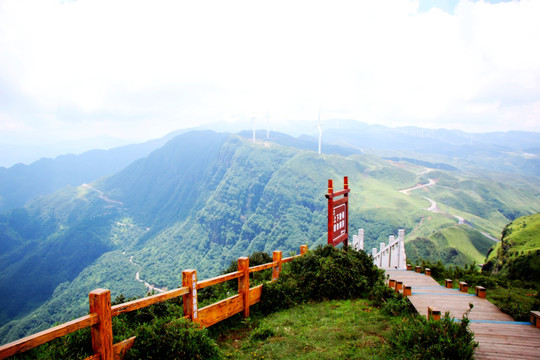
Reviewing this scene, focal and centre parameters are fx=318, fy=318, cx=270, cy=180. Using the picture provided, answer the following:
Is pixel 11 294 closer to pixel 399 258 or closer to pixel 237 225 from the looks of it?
pixel 237 225

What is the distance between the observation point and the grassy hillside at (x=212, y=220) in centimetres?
8531

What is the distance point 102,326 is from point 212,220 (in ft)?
434

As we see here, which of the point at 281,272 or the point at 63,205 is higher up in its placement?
the point at 281,272

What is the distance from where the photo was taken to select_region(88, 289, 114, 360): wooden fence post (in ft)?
12.3

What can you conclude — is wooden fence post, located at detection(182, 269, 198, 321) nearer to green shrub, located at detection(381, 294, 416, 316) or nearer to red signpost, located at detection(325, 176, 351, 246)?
green shrub, located at detection(381, 294, 416, 316)

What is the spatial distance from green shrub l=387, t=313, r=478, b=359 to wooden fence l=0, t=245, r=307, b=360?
9.66ft

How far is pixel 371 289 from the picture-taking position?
8.18 meters

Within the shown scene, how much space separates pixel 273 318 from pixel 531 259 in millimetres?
12023

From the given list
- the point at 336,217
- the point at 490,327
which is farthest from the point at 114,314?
the point at 336,217

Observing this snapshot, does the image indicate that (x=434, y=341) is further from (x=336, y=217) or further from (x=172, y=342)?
(x=336, y=217)

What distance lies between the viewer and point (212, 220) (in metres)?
133

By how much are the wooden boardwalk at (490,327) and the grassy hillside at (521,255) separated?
23.6 feet

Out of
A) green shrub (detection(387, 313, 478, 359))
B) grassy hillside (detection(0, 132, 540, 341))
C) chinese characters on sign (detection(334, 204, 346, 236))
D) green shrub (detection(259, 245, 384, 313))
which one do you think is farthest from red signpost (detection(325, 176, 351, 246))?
grassy hillside (detection(0, 132, 540, 341))

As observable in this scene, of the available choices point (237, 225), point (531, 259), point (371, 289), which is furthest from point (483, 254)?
point (237, 225)
